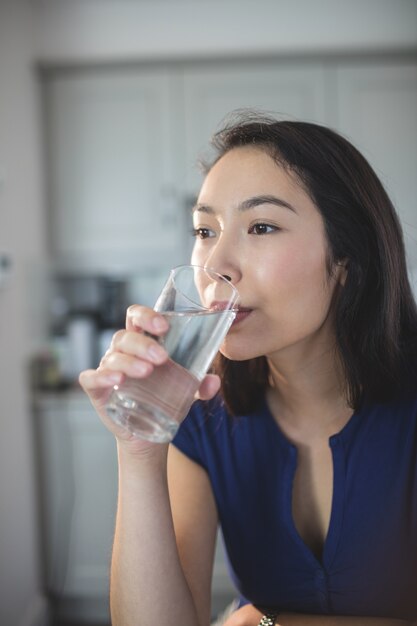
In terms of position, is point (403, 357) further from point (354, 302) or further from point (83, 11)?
point (83, 11)

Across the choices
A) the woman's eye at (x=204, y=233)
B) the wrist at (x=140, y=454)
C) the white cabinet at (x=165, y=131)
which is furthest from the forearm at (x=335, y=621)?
the white cabinet at (x=165, y=131)

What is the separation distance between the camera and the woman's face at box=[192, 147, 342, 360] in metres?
0.89

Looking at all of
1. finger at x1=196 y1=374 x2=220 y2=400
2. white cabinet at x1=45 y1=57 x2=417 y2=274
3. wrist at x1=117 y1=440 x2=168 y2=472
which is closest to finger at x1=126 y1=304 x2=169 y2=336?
finger at x1=196 y1=374 x2=220 y2=400

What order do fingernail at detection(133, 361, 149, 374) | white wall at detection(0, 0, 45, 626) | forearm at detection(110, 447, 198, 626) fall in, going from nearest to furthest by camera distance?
fingernail at detection(133, 361, 149, 374)
forearm at detection(110, 447, 198, 626)
white wall at detection(0, 0, 45, 626)

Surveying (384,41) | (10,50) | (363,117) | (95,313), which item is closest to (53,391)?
(95,313)

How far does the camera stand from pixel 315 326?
3.29 ft

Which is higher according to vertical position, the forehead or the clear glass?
the forehead

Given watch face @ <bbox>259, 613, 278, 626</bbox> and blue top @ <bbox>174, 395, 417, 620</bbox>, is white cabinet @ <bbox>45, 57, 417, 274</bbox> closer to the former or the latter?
blue top @ <bbox>174, 395, 417, 620</bbox>

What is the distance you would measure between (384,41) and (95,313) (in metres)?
1.88

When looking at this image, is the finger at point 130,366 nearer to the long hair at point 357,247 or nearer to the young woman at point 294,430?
the young woman at point 294,430

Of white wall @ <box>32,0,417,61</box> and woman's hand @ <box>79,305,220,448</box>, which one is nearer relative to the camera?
woman's hand @ <box>79,305,220,448</box>

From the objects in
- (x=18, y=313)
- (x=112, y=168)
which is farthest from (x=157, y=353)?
(x=112, y=168)

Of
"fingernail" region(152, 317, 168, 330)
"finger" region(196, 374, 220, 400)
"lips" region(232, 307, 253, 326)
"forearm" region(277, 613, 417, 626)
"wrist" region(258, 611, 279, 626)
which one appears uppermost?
"fingernail" region(152, 317, 168, 330)

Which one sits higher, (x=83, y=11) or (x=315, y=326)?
(x=83, y=11)
